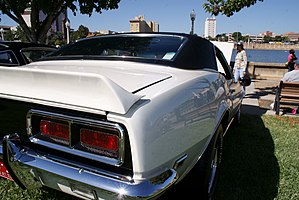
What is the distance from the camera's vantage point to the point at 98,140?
4.98ft

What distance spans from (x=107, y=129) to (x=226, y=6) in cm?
637

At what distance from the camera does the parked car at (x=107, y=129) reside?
4.57 ft

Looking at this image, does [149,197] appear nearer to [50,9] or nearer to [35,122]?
[35,122]

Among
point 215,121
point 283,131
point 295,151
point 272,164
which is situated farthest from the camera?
point 283,131

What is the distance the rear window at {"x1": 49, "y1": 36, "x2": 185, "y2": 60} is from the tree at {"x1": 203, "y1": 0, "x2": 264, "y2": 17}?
4702mm

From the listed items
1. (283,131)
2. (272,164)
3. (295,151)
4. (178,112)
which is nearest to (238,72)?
(283,131)

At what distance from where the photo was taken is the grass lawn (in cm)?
244

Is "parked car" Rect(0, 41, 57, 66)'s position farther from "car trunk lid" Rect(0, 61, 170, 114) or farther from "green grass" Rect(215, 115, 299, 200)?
"green grass" Rect(215, 115, 299, 200)

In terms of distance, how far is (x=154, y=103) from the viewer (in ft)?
4.81

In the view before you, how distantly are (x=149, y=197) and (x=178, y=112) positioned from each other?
21.2 inches

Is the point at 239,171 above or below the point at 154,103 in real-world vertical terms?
below

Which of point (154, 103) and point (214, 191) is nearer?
point (154, 103)

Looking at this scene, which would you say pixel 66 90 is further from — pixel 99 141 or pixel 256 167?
pixel 256 167

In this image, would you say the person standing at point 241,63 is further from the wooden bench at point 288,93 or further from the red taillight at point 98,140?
the red taillight at point 98,140
